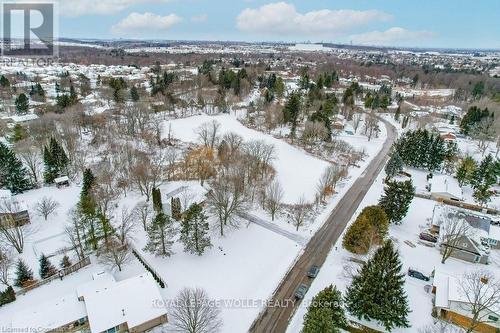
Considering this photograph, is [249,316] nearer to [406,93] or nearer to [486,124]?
[486,124]

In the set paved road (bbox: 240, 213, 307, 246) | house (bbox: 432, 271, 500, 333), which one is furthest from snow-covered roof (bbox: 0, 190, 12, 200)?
house (bbox: 432, 271, 500, 333)

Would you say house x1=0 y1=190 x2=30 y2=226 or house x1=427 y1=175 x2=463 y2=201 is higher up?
house x1=427 y1=175 x2=463 y2=201

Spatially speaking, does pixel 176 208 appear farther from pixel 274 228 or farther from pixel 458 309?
pixel 458 309

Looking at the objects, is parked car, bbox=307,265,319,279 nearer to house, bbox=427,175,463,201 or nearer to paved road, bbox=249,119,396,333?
paved road, bbox=249,119,396,333

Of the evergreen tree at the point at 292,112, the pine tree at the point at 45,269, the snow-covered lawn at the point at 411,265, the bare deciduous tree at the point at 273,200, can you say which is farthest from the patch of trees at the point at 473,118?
the pine tree at the point at 45,269

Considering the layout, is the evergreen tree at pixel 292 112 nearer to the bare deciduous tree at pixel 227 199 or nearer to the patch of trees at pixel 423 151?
the patch of trees at pixel 423 151

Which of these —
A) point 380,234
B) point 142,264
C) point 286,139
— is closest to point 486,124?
point 286,139
